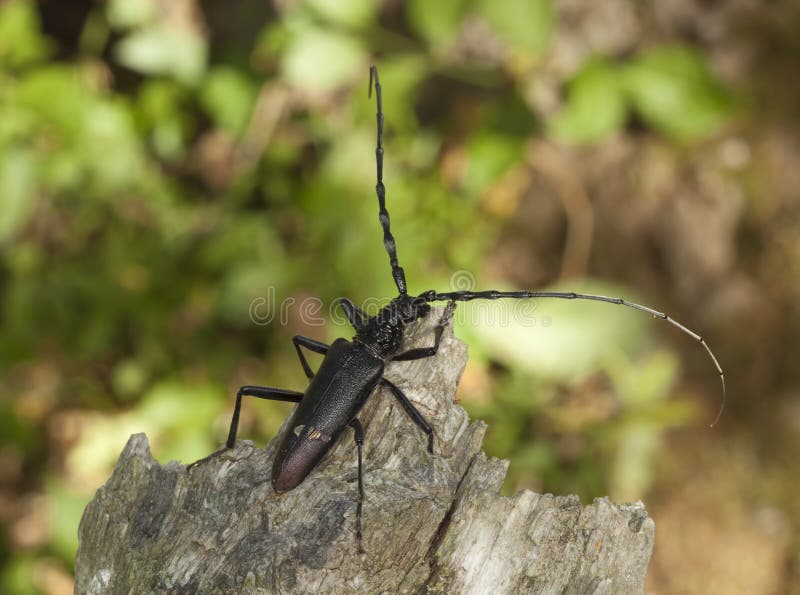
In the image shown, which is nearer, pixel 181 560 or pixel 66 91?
pixel 181 560

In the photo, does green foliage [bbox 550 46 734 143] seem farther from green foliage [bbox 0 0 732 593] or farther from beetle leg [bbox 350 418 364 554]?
beetle leg [bbox 350 418 364 554]

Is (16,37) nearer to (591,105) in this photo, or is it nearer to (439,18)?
(439,18)

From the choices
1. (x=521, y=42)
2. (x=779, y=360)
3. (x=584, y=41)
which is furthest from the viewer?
(x=584, y=41)

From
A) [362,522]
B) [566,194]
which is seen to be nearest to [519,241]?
[566,194]

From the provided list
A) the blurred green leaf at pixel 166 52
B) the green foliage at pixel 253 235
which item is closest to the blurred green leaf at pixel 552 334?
the green foliage at pixel 253 235

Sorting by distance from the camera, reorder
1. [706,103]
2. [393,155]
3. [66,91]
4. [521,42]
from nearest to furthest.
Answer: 1. [521,42]
2. [706,103]
3. [66,91]
4. [393,155]

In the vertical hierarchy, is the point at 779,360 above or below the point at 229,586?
above

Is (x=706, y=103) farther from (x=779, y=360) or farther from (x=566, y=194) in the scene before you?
(x=779, y=360)

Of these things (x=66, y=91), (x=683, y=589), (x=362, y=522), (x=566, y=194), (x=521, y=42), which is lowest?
(x=362, y=522)
